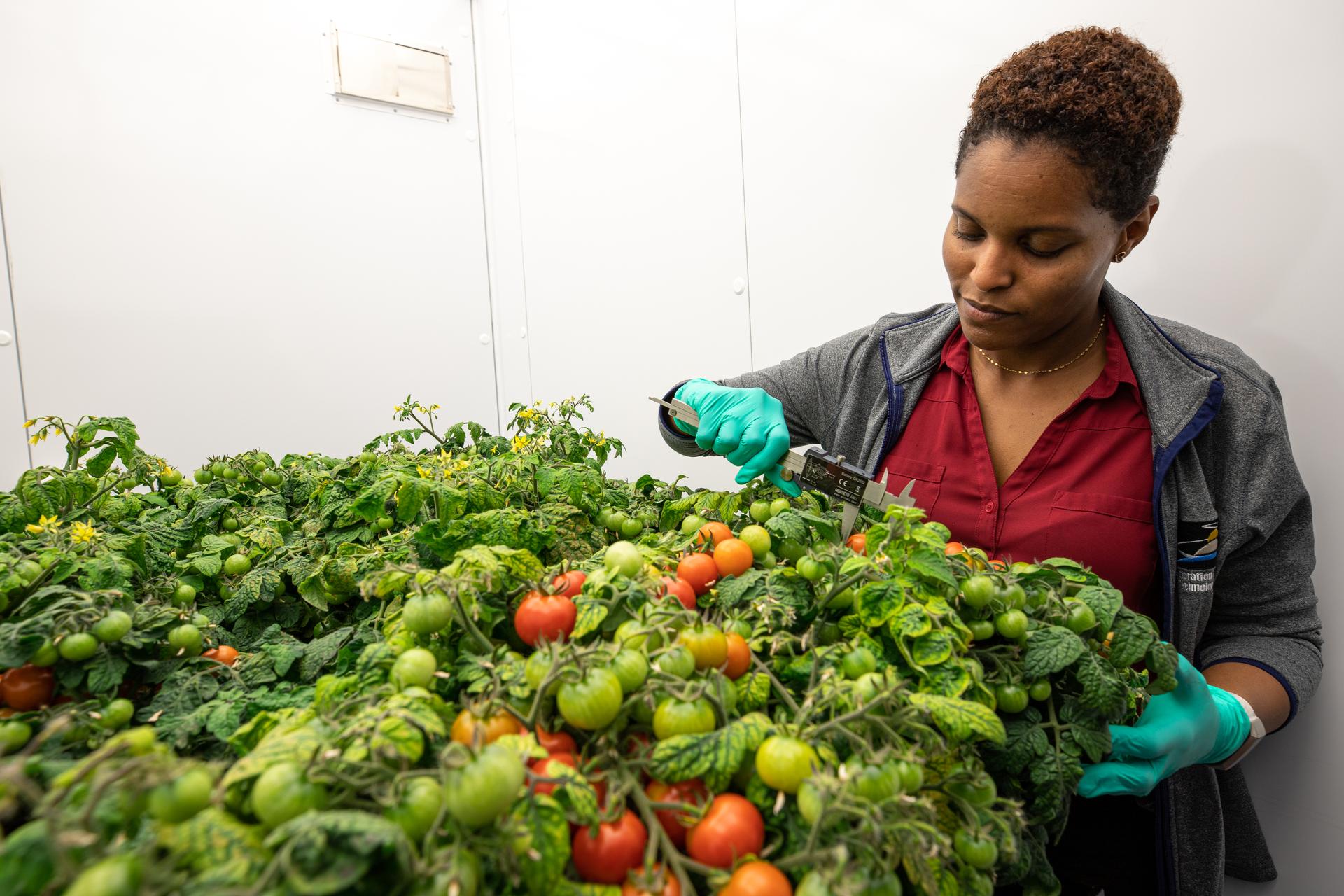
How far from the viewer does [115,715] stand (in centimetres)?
65

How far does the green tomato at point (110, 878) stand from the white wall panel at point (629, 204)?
88.5 inches

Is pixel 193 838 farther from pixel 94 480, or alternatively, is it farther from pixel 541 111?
pixel 541 111

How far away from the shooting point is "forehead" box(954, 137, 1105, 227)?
1.09 metres

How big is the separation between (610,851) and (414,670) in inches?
8.5

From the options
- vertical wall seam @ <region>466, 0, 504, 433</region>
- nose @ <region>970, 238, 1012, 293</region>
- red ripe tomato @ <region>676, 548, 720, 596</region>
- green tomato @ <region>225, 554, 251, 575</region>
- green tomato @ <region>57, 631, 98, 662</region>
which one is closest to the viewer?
green tomato @ <region>57, 631, 98, 662</region>

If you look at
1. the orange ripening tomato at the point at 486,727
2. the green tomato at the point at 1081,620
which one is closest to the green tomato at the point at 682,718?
the orange ripening tomato at the point at 486,727

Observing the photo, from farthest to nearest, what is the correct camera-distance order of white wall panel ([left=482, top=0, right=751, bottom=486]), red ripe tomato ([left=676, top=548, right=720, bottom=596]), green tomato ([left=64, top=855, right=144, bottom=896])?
white wall panel ([left=482, top=0, right=751, bottom=486]), red ripe tomato ([left=676, top=548, right=720, bottom=596]), green tomato ([left=64, top=855, right=144, bottom=896])

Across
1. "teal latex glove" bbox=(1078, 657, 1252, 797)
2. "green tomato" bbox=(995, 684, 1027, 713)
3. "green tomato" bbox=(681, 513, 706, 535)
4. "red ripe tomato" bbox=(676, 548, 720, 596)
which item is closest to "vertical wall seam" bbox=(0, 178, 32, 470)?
"green tomato" bbox=(681, 513, 706, 535)

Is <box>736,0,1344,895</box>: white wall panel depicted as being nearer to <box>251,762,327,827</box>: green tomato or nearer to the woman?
the woman

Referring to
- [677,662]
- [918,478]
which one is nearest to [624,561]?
[677,662]

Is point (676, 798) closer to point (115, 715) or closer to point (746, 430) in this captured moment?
point (115, 715)

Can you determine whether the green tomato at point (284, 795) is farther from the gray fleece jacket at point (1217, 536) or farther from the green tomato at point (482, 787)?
the gray fleece jacket at point (1217, 536)

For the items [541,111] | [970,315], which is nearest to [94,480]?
[970,315]

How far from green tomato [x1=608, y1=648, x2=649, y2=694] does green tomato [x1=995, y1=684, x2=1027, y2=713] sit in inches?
15.1
